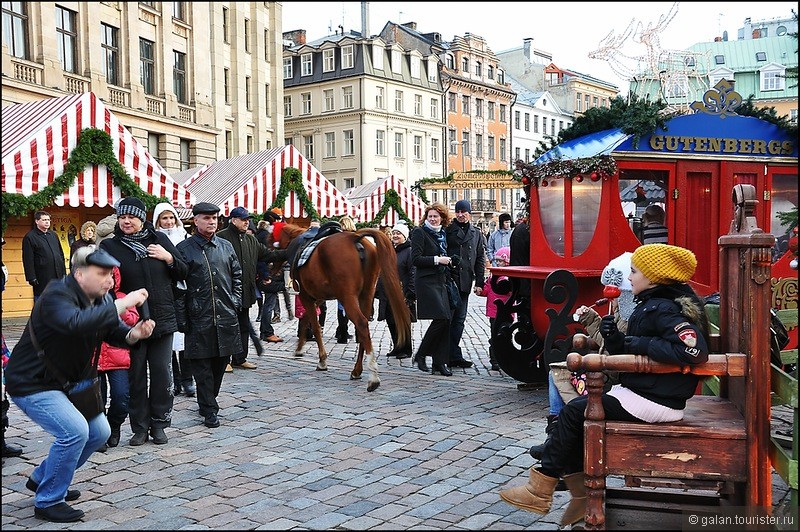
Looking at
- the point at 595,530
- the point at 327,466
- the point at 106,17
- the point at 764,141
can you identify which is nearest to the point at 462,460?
the point at 327,466

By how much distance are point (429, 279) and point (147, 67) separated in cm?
2044

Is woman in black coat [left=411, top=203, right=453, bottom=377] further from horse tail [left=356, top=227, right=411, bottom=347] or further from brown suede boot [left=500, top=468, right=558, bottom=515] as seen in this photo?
brown suede boot [left=500, top=468, right=558, bottom=515]

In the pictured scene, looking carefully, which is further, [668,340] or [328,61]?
[328,61]

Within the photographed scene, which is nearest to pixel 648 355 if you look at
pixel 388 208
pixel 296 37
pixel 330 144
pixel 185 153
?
pixel 388 208

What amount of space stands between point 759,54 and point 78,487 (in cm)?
2712

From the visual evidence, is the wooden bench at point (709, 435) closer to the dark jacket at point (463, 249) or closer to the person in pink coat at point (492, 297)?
the person in pink coat at point (492, 297)

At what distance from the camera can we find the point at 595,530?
372 cm

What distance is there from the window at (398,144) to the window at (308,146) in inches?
243

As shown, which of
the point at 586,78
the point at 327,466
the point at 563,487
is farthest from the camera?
the point at 586,78

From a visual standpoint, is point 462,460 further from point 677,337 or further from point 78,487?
point 78,487

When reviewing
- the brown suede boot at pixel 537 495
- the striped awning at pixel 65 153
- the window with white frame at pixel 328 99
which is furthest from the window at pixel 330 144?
the brown suede boot at pixel 537 495

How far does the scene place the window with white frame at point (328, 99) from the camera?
177ft

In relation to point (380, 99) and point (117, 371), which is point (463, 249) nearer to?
point (117, 371)

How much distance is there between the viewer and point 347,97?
53.1 metres
